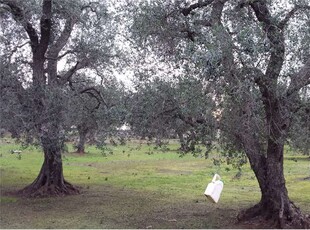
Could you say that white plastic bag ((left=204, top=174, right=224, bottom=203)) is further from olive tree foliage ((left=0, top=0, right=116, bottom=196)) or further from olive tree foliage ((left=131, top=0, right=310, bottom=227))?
olive tree foliage ((left=0, top=0, right=116, bottom=196))

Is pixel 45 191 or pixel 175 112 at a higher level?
pixel 175 112

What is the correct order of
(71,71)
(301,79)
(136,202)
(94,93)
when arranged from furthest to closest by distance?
(94,93)
(71,71)
(136,202)
(301,79)

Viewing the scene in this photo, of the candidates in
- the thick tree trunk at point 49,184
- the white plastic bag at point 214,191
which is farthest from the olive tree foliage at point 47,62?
the white plastic bag at point 214,191

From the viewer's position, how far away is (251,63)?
29.5 ft

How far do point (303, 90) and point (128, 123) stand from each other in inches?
175

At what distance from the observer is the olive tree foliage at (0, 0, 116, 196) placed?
1298 centimetres

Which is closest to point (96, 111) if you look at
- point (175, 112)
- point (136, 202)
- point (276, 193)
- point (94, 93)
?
point (94, 93)

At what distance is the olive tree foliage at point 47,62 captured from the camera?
13.0 m

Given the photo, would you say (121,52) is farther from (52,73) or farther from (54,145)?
(54,145)

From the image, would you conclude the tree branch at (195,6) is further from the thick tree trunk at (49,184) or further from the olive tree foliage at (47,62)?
the thick tree trunk at (49,184)

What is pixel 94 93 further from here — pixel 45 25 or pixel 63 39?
pixel 45 25

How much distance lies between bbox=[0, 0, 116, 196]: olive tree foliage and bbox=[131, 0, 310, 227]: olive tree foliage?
3.65m

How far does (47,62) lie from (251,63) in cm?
1038

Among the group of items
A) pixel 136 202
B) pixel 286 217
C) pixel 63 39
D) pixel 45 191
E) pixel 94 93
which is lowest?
pixel 136 202
